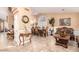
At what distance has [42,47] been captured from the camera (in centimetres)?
300

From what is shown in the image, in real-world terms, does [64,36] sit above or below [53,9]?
below

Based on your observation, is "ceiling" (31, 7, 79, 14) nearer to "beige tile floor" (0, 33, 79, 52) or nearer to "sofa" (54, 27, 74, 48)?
"sofa" (54, 27, 74, 48)

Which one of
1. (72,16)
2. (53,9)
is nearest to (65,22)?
(72,16)

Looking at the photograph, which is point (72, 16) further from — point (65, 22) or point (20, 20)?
point (20, 20)

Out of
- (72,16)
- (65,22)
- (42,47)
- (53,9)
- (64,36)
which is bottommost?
(42,47)

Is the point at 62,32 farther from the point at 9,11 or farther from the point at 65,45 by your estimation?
the point at 9,11

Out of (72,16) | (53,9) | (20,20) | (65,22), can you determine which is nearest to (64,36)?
(65,22)

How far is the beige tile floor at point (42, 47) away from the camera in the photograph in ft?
9.77

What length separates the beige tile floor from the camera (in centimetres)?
298

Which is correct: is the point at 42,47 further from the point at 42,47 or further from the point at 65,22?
the point at 65,22

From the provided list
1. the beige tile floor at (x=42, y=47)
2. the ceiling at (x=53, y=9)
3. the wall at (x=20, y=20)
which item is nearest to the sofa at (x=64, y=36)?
the beige tile floor at (x=42, y=47)

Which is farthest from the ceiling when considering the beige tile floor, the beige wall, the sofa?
the beige tile floor
